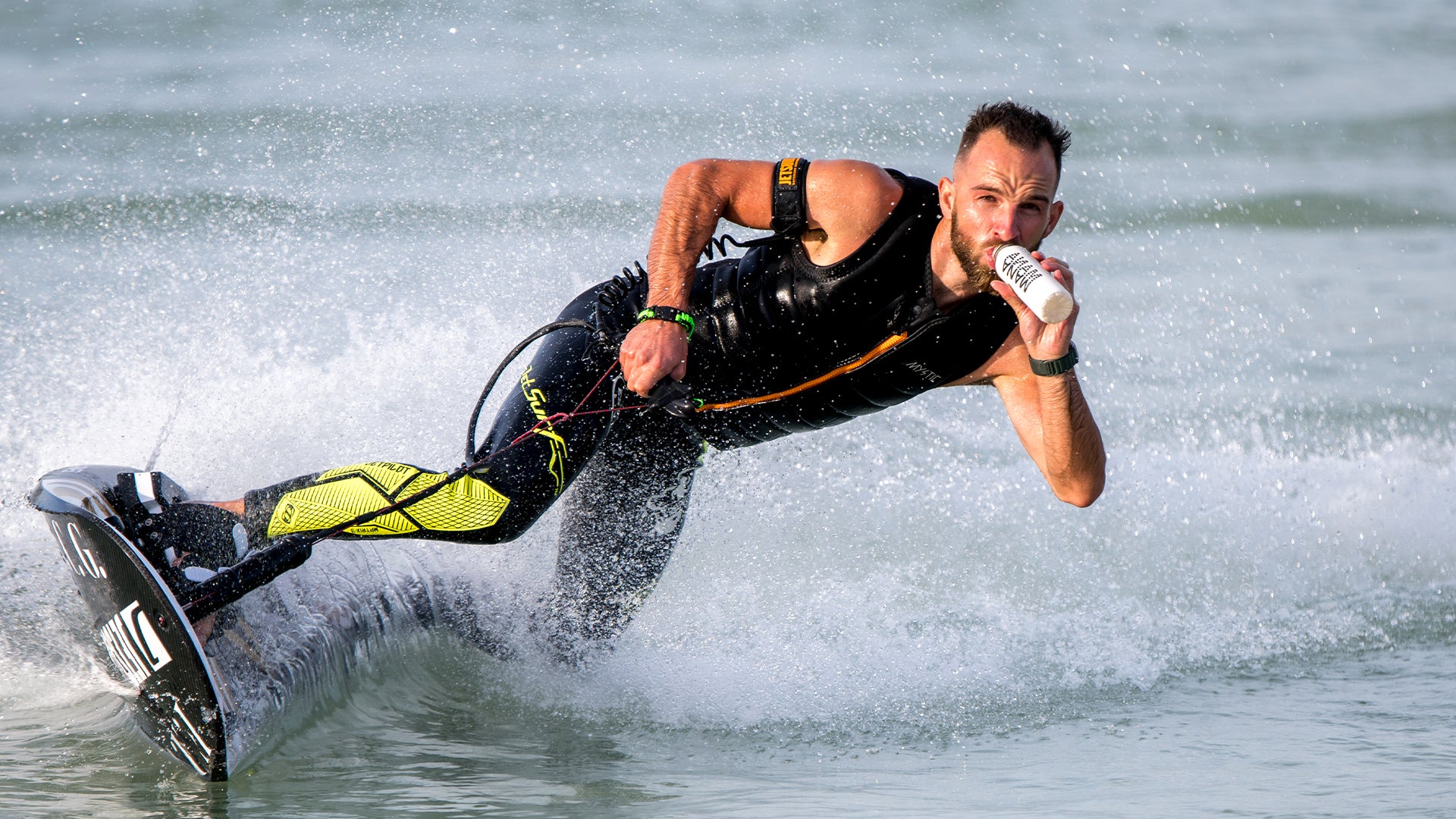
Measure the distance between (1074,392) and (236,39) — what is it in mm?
8307

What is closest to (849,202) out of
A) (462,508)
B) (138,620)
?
(462,508)

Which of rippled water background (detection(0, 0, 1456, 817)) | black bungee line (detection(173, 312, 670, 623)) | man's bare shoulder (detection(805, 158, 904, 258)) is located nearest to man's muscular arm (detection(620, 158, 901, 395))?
man's bare shoulder (detection(805, 158, 904, 258))

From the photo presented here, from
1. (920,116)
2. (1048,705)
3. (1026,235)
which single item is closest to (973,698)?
(1048,705)

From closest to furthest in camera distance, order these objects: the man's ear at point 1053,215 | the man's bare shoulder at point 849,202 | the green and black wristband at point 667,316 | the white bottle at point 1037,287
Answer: the white bottle at point 1037,287
the green and black wristband at point 667,316
the man's ear at point 1053,215
the man's bare shoulder at point 849,202

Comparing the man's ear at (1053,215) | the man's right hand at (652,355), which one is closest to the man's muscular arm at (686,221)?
→ the man's right hand at (652,355)

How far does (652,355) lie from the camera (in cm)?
268

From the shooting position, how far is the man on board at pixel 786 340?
2.84 meters

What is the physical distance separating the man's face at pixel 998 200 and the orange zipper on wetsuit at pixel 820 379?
0.86 feet

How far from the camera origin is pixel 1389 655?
3891 millimetres

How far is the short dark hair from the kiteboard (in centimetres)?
195

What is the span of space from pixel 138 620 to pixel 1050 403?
201 cm

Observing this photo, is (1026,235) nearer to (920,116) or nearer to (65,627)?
Answer: (65,627)

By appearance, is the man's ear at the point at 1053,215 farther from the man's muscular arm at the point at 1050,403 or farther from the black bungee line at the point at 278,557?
the black bungee line at the point at 278,557

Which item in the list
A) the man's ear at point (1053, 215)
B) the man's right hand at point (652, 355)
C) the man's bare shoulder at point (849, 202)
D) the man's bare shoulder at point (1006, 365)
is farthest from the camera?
the man's bare shoulder at point (1006, 365)
